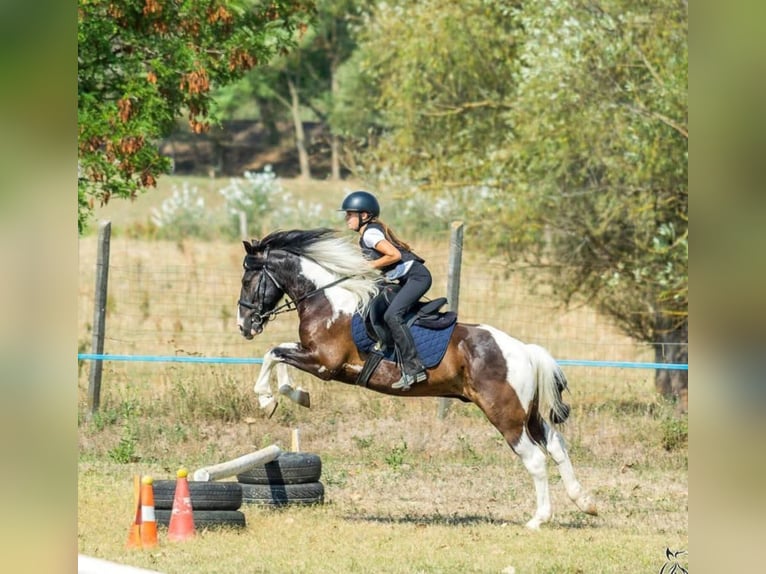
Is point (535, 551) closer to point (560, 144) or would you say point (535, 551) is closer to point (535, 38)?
point (560, 144)

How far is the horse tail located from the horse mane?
1553 millimetres

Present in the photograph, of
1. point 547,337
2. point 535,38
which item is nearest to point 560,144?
point 535,38

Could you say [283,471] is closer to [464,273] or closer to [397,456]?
[397,456]

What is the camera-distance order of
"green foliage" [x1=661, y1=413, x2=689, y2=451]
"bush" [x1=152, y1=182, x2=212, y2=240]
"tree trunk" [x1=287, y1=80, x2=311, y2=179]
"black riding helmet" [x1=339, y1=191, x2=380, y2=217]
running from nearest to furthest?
"black riding helmet" [x1=339, y1=191, x2=380, y2=217], "green foliage" [x1=661, y1=413, x2=689, y2=451], "bush" [x1=152, y1=182, x2=212, y2=240], "tree trunk" [x1=287, y1=80, x2=311, y2=179]

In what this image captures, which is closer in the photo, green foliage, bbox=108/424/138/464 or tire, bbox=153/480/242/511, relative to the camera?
tire, bbox=153/480/242/511

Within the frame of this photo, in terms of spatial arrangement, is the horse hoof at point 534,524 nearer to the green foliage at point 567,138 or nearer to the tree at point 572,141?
the tree at point 572,141

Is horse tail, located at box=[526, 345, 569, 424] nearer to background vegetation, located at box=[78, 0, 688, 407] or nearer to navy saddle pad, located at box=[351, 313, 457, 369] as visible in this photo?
navy saddle pad, located at box=[351, 313, 457, 369]

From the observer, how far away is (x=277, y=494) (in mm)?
10633

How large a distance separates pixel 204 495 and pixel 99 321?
6.09 m

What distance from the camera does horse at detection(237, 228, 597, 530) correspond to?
9.79m

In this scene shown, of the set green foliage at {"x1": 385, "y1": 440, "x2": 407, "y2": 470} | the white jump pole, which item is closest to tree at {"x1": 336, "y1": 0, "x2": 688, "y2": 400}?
green foliage at {"x1": 385, "y1": 440, "x2": 407, "y2": 470}
